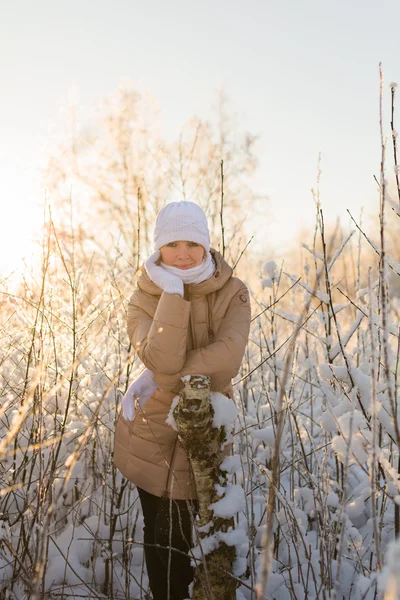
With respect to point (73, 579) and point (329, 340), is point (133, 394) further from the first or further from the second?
point (73, 579)

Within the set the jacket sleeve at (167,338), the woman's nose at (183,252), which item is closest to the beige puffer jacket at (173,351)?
Answer: the jacket sleeve at (167,338)

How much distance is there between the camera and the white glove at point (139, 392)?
175 centimetres

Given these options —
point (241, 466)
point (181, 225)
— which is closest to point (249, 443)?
point (241, 466)

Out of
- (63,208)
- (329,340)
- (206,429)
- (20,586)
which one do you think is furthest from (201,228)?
(63,208)

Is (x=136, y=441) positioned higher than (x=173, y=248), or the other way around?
(x=173, y=248)

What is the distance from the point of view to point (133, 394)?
68.5 inches

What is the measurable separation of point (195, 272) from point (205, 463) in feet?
2.14

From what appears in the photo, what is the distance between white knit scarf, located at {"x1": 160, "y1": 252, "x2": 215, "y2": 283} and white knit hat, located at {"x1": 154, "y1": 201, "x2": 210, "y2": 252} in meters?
0.09

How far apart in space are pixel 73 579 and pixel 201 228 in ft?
5.55

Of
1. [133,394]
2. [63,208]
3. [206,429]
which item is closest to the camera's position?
[206,429]

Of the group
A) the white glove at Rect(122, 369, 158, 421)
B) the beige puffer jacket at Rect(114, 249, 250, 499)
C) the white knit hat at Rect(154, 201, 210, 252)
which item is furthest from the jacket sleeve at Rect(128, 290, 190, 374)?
the white knit hat at Rect(154, 201, 210, 252)

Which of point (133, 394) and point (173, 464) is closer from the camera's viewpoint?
point (173, 464)

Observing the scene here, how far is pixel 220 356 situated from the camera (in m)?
1.63

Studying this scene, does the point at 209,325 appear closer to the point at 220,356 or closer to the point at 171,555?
the point at 220,356
